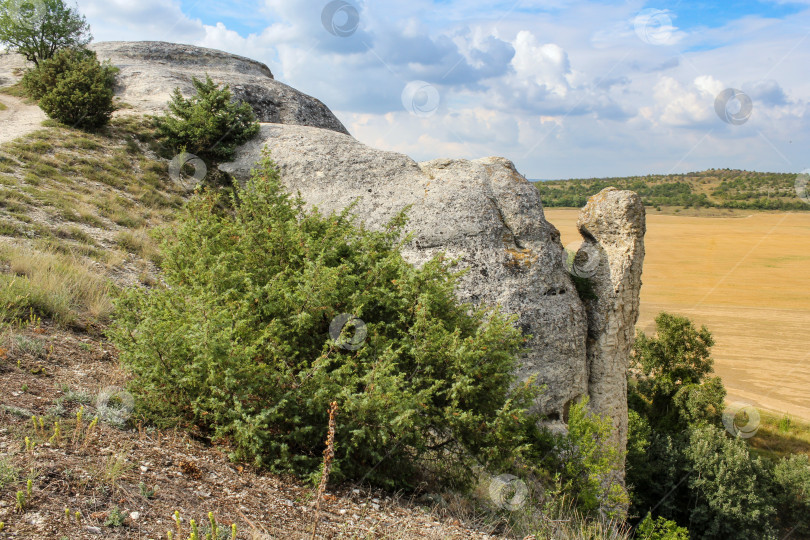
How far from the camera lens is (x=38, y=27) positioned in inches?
A: 995

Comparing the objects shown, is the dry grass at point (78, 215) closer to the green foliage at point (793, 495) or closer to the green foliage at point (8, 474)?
the green foliage at point (8, 474)

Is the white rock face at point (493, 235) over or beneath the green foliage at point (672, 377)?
over

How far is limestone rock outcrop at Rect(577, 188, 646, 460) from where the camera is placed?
1294 cm

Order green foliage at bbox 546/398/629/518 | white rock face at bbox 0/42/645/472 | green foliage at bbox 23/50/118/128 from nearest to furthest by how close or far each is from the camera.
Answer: green foliage at bbox 546/398/629/518 → white rock face at bbox 0/42/645/472 → green foliage at bbox 23/50/118/128

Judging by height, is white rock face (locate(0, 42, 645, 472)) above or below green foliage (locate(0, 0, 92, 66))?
below

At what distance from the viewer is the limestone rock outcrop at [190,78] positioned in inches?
843

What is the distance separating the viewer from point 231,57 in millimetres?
27344

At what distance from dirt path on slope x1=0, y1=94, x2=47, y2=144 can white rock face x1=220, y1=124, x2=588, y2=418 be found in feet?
34.1

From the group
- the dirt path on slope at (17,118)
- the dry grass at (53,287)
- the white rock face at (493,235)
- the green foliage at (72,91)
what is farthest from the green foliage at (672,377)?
the dirt path on slope at (17,118)

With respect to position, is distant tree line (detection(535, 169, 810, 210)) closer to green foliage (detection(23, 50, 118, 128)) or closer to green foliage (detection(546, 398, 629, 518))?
green foliage (detection(23, 50, 118, 128))

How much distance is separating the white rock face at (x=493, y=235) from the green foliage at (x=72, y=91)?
371 inches

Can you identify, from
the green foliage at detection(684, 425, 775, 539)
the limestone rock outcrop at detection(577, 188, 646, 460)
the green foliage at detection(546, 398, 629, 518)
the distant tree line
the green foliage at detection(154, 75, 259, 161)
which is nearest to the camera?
the green foliage at detection(546, 398, 629, 518)

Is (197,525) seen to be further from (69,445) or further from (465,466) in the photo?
(465,466)

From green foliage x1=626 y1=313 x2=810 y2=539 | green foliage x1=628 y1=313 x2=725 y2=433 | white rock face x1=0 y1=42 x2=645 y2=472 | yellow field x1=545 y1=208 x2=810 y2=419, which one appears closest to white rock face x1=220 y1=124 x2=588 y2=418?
white rock face x1=0 y1=42 x2=645 y2=472
